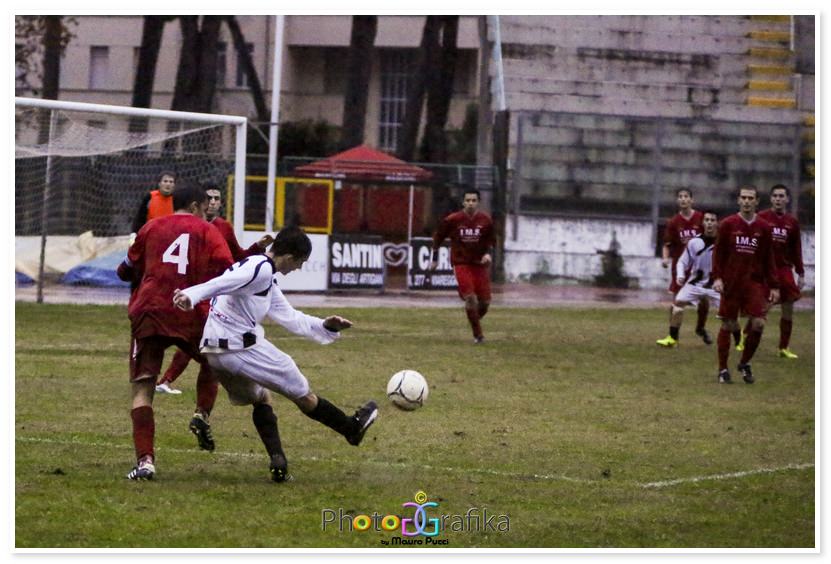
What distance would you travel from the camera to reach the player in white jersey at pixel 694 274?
18391mm

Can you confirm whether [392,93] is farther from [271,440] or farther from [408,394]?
[271,440]

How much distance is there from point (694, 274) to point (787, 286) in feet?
5.17

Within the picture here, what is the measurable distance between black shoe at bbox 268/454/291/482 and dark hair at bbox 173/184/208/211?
1605 millimetres

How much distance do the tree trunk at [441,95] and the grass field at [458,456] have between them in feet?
71.9

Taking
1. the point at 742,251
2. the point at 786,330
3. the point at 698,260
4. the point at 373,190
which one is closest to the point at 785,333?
the point at 786,330

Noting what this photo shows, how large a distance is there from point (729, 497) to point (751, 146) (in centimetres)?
2269

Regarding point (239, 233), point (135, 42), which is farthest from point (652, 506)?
point (135, 42)

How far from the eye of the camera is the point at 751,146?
3058 cm

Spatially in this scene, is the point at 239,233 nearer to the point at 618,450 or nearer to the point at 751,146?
the point at 618,450

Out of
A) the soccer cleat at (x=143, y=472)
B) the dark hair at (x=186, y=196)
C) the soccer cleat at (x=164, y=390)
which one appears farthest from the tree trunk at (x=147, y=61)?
the soccer cleat at (x=143, y=472)

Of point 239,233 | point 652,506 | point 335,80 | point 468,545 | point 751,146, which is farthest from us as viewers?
point 335,80

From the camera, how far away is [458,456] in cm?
997

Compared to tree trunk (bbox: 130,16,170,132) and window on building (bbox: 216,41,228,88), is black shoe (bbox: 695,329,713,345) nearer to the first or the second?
tree trunk (bbox: 130,16,170,132)
